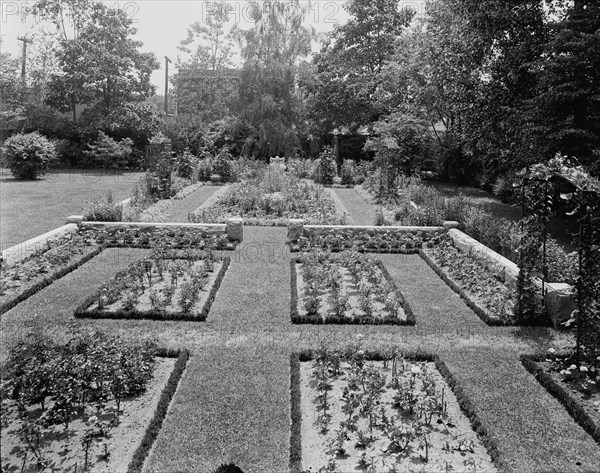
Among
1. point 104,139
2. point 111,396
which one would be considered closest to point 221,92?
point 104,139

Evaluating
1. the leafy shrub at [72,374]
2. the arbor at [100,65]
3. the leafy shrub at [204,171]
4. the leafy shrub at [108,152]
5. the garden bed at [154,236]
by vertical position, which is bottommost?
the leafy shrub at [72,374]

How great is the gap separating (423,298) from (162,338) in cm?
375

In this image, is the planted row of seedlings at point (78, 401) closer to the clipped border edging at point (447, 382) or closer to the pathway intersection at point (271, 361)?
the pathway intersection at point (271, 361)

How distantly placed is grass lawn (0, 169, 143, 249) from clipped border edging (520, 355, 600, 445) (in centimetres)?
896

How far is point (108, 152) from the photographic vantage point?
79.6ft

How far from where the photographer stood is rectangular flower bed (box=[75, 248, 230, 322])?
669cm

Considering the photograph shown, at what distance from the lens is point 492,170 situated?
18.1 meters

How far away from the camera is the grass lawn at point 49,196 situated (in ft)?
37.4

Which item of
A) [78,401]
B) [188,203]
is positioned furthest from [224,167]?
[78,401]

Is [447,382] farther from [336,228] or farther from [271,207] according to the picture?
[271,207]

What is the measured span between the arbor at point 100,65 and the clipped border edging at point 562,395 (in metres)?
25.6

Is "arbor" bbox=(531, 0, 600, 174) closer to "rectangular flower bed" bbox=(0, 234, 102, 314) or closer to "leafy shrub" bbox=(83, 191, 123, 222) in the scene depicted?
"leafy shrub" bbox=(83, 191, 123, 222)

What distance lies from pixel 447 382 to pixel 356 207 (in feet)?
34.4

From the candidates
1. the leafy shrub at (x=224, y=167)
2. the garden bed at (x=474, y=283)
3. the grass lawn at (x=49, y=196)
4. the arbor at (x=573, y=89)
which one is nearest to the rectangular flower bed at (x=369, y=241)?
the garden bed at (x=474, y=283)
